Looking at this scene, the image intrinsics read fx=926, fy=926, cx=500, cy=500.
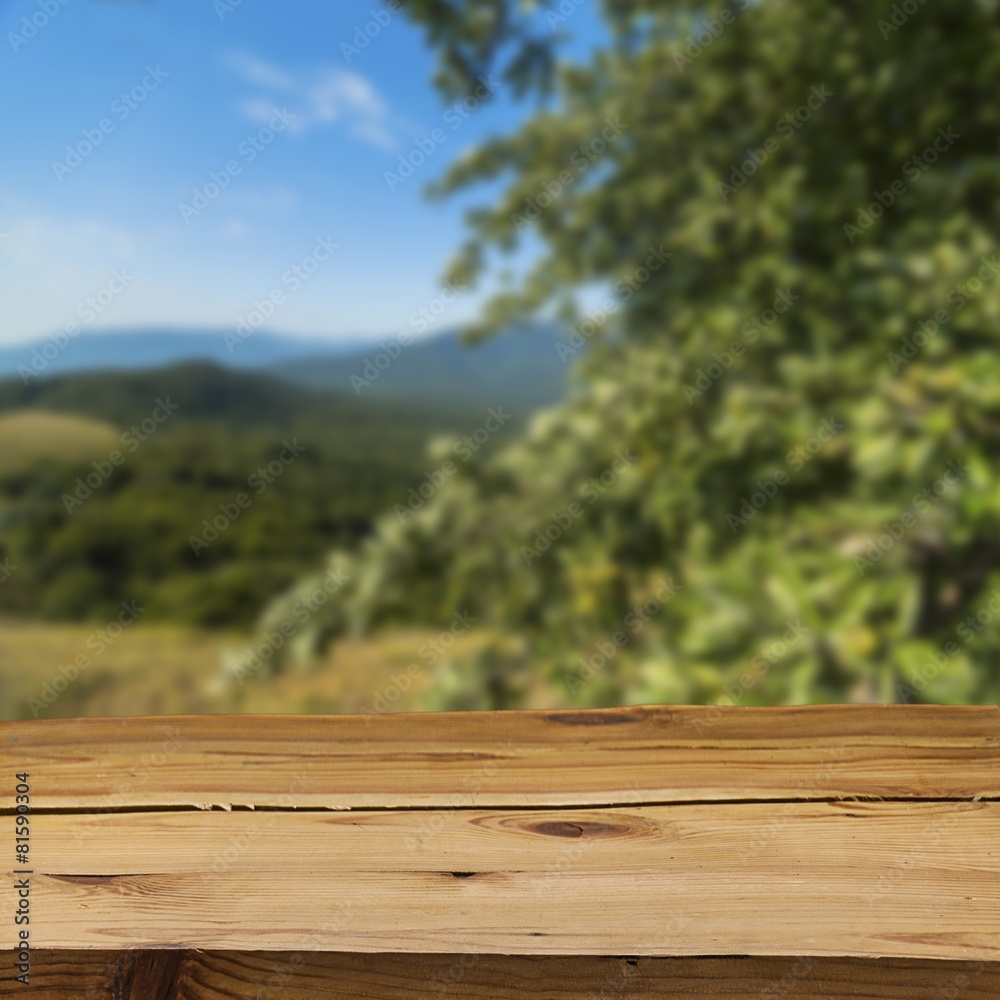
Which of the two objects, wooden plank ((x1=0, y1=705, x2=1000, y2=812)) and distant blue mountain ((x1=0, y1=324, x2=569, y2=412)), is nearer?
wooden plank ((x1=0, y1=705, x2=1000, y2=812))

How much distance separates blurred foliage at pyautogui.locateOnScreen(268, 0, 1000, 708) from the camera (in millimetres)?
1049

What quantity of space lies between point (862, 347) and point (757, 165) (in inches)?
9.9

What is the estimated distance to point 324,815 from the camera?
803 mm

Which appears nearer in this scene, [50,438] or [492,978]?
[492,978]

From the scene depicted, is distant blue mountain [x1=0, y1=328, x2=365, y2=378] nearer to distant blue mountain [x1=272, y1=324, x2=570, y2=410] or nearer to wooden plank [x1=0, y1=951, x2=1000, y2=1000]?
distant blue mountain [x1=272, y1=324, x2=570, y2=410]

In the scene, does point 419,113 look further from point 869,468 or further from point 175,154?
point 869,468

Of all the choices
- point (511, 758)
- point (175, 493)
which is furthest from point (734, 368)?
point (175, 493)

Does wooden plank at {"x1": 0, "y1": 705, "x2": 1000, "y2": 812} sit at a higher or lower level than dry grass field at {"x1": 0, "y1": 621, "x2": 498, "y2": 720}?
lower

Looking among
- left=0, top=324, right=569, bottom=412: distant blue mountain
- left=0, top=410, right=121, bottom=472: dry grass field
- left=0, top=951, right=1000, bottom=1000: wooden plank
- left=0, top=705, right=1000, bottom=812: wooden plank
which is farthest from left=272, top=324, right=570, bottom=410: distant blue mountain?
left=0, top=951, right=1000, bottom=1000: wooden plank

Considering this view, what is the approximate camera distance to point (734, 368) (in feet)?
3.58

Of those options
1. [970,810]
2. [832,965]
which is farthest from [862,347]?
[832,965]

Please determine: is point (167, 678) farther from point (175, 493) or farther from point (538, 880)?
point (538, 880)

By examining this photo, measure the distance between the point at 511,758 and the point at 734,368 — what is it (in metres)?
0.53

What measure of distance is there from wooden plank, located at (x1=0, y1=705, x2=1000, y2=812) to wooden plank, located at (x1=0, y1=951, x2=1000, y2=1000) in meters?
0.13
